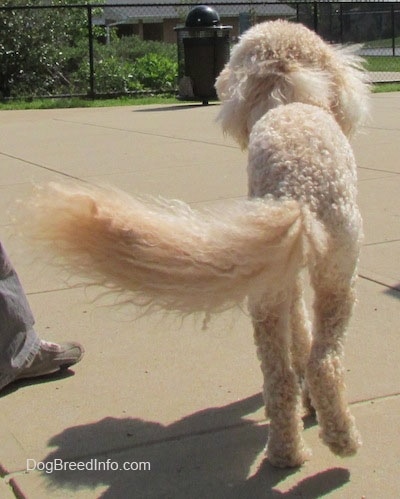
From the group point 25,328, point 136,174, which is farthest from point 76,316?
point 136,174

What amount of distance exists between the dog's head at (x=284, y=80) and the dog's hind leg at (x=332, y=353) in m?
0.86

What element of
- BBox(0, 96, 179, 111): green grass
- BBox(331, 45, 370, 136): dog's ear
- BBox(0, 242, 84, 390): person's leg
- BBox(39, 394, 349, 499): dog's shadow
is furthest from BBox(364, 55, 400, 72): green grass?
BBox(39, 394, 349, 499): dog's shadow

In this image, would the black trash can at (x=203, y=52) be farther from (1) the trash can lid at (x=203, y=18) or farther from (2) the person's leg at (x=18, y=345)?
(2) the person's leg at (x=18, y=345)

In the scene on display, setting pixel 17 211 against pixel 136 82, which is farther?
pixel 136 82

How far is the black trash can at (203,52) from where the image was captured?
1545cm

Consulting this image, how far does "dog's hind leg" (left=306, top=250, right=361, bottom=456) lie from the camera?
10.5 ft

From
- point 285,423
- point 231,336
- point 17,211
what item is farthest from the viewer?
point 231,336

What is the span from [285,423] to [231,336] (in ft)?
4.10

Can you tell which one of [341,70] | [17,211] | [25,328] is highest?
[341,70]

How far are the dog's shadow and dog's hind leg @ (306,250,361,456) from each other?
17 cm

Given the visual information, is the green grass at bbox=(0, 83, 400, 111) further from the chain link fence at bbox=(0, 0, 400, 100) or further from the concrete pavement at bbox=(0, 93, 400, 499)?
the concrete pavement at bbox=(0, 93, 400, 499)

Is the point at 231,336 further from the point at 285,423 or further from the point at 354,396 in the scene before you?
the point at 285,423

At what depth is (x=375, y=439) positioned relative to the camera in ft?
11.4

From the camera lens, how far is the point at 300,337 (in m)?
3.74
